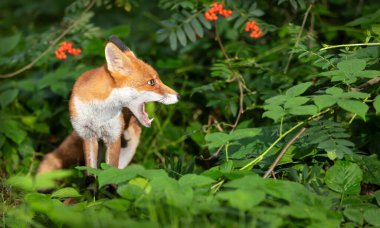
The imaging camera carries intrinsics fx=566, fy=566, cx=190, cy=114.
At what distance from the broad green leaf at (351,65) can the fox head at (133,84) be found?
1.21 m

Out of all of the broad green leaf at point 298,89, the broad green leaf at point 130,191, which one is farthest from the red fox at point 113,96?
the broad green leaf at point 298,89

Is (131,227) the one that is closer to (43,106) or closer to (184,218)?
(184,218)

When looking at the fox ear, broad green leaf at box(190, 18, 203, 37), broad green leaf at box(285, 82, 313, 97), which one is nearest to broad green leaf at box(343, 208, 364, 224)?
broad green leaf at box(285, 82, 313, 97)

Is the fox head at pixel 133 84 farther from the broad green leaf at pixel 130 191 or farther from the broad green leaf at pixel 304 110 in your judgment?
the broad green leaf at pixel 304 110

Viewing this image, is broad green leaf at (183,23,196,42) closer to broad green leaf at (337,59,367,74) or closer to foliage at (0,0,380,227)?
foliage at (0,0,380,227)

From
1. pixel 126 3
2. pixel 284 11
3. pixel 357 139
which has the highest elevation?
pixel 126 3

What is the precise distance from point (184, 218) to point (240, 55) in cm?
345

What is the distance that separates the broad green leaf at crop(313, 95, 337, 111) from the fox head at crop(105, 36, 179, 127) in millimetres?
1054

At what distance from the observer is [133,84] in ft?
13.6

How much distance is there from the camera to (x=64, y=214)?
3.06 m

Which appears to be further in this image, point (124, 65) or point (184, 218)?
point (124, 65)

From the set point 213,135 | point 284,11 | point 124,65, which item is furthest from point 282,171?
point 284,11

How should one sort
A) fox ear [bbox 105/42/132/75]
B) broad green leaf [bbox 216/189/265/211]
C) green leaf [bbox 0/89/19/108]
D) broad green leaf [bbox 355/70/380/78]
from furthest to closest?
green leaf [bbox 0/89/19/108] < fox ear [bbox 105/42/132/75] < broad green leaf [bbox 355/70/380/78] < broad green leaf [bbox 216/189/265/211]

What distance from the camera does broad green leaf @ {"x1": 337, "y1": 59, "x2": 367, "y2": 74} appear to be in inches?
156
